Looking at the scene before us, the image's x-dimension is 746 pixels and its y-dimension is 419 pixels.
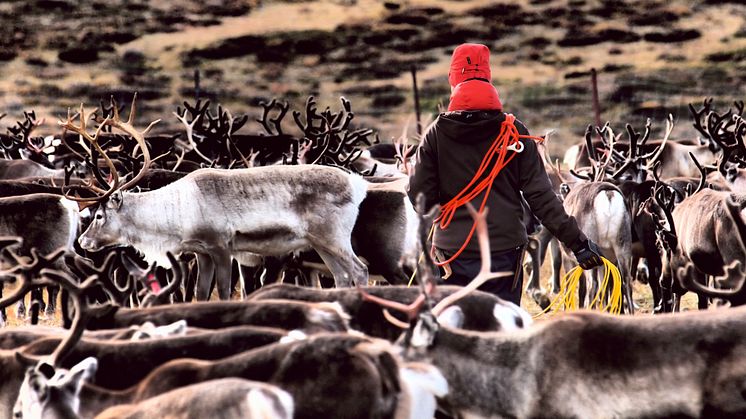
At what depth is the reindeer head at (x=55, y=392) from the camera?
12.8ft

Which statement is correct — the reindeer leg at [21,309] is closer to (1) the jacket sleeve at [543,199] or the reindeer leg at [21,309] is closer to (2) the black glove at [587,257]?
(1) the jacket sleeve at [543,199]

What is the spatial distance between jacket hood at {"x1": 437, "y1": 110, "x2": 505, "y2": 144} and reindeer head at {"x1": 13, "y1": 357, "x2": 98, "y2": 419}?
195cm

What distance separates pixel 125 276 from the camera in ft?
32.6

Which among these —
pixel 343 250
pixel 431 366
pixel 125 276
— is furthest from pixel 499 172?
pixel 125 276

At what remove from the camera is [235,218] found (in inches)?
336

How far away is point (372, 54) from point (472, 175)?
33.4 meters

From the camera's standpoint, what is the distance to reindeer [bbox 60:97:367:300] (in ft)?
27.8

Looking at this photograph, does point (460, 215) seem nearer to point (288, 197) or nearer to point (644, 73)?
point (288, 197)

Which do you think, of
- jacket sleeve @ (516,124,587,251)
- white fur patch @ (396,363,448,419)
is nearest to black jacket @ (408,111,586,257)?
jacket sleeve @ (516,124,587,251)

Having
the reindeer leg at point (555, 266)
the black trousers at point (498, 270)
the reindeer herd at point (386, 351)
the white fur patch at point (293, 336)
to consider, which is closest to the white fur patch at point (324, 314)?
the reindeer herd at point (386, 351)

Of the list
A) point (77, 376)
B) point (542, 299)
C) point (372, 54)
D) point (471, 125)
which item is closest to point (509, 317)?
point (471, 125)

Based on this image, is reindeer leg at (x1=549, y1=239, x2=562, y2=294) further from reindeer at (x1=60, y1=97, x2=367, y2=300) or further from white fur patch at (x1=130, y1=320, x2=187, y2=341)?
white fur patch at (x1=130, y1=320, x2=187, y2=341)

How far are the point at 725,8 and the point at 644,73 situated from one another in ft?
20.3

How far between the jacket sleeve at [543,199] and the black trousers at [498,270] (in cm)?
22
